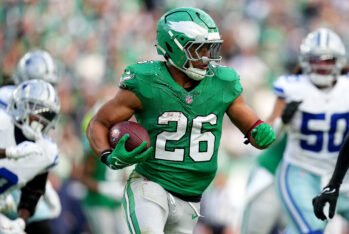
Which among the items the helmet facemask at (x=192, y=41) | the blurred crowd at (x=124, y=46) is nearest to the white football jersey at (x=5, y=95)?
the blurred crowd at (x=124, y=46)

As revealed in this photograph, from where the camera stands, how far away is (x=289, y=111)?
750 centimetres

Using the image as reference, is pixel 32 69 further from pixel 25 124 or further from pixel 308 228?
pixel 308 228

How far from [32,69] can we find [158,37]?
2767mm

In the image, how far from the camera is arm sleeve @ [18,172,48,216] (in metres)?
7.18

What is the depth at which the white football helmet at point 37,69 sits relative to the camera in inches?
341

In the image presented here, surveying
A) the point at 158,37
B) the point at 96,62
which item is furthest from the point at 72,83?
the point at 158,37

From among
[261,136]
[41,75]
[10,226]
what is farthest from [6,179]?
[41,75]

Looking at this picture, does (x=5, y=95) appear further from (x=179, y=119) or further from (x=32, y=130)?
(x=179, y=119)

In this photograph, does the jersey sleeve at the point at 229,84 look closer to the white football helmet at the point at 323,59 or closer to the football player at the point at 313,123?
the football player at the point at 313,123

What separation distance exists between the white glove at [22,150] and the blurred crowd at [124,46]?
173cm

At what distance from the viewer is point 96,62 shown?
12.2 metres

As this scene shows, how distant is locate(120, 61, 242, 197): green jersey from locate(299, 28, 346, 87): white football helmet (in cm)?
159

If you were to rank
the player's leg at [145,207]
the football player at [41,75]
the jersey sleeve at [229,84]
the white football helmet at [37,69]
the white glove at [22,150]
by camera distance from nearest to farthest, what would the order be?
the player's leg at [145,207], the jersey sleeve at [229,84], the white glove at [22,150], the football player at [41,75], the white football helmet at [37,69]

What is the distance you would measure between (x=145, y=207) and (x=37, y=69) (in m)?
3.05
